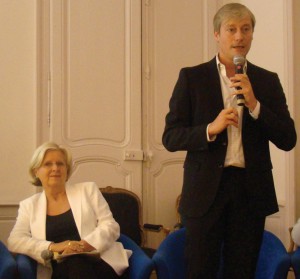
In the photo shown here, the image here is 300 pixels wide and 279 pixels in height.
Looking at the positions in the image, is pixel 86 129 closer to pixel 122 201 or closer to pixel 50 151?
pixel 122 201

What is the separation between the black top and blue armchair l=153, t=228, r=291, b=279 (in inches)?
18.8

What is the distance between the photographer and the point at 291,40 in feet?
11.0

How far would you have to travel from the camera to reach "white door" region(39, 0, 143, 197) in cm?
357

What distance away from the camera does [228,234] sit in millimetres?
1446

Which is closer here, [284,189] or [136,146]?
[284,189]

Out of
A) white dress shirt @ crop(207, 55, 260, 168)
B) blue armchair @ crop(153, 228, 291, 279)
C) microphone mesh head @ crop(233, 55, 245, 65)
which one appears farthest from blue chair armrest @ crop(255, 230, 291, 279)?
microphone mesh head @ crop(233, 55, 245, 65)

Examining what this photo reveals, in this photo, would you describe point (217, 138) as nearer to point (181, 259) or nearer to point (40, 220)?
point (181, 259)

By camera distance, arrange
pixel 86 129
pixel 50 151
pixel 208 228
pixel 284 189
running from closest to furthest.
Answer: pixel 208 228 → pixel 50 151 → pixel 284 189 → pixel 86 129

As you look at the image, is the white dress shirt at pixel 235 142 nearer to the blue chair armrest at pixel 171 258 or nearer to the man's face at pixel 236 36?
the man's face at pixel 236 36

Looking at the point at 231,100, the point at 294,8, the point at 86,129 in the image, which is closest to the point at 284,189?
the point at 294,8

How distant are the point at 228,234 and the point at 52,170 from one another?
1294mm

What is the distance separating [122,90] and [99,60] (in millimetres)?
323

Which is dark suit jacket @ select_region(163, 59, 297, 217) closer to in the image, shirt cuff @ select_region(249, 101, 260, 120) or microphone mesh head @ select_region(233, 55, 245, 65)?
shirt cuff @ select_region(249, 101, 260, 120)

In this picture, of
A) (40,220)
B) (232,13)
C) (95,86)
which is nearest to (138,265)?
(40,220)
